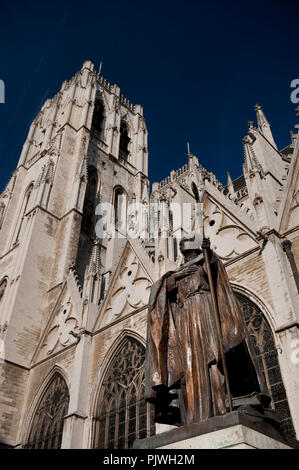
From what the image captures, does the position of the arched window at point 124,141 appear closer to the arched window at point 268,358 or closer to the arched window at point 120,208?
the arched window at point 120,208

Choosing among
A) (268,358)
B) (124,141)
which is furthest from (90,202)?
(268,358)

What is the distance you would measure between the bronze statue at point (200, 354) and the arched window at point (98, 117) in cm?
2414

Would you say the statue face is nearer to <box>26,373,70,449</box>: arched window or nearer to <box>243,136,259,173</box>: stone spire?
<box>243,136,259,173</box>: stone spire

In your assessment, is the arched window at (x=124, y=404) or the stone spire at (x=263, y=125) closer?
the arched window at (x=124, y=404)

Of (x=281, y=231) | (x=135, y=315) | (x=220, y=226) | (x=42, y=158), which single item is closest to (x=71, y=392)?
A: (x=135, y=315)

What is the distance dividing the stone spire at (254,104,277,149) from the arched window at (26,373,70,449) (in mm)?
11109

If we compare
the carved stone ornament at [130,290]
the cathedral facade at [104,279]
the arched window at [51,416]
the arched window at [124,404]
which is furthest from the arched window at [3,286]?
the arched window at [124,404]

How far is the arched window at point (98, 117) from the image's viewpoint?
90.3 ft

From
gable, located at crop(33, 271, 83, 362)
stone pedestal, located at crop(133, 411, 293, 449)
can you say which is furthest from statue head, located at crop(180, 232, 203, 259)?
gable, located at crop(33, 271, 83, 362)

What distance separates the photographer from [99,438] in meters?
11.2

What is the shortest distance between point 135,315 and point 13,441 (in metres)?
6.17

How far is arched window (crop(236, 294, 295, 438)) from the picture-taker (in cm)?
752
